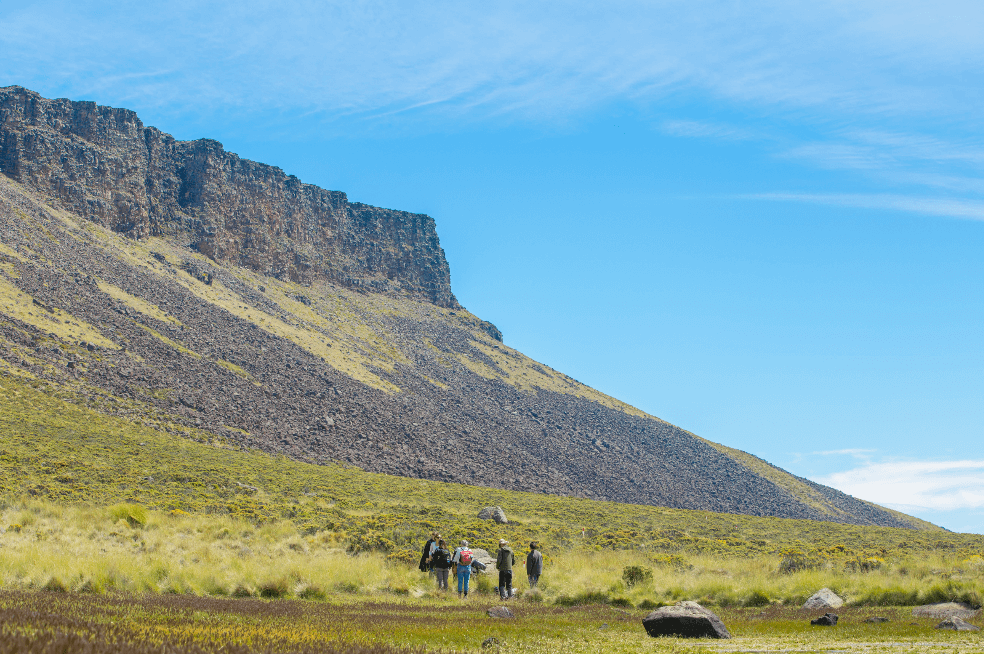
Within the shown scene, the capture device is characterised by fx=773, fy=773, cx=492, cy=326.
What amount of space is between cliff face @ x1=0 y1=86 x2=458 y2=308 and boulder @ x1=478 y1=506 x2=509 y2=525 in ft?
290

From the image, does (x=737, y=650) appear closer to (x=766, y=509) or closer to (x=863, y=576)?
(x=863, y=576)

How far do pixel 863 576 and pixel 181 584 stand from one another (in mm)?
19452

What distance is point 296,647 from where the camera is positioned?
870cm

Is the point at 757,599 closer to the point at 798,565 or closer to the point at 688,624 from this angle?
the point at 798,565

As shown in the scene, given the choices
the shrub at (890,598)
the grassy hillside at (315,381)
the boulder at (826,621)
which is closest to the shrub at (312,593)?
the boulder at (826,621)

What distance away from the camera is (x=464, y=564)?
22.1m

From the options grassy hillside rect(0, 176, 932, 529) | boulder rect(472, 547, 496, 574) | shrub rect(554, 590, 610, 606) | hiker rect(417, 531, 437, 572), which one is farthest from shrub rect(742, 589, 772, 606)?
grassy hillside rect(0, 176, 932, 529)

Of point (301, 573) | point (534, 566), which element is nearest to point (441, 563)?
point (534, 566)

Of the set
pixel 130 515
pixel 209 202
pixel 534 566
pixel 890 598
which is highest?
pixel 209 202

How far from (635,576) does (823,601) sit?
539 centimetres

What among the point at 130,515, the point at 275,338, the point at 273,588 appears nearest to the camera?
the point at 273,588

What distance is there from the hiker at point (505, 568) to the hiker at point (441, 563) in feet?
5.50

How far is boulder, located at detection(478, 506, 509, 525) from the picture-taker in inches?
1981

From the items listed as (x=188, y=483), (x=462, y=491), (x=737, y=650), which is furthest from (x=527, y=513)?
(x=737, y=650)
